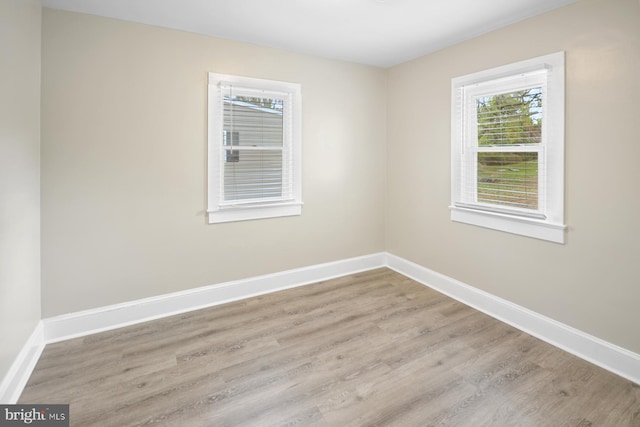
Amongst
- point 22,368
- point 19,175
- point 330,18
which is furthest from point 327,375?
point 330,18

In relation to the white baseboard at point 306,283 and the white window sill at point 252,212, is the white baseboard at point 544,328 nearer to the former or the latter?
the white baseboard at point 306,283

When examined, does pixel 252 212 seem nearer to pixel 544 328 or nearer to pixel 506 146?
pixel 506 146

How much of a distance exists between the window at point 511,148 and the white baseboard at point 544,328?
0.67m

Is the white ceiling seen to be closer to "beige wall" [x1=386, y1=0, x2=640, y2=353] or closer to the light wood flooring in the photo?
"beige wall" [x1=386, y1=0, x2=640, y2=353]

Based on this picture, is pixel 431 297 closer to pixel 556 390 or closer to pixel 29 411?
pixel 556 390

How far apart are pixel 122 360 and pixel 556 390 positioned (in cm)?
293

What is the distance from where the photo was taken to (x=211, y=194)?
3.13 m

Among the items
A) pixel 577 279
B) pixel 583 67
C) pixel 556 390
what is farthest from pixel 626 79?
pixel 556 390

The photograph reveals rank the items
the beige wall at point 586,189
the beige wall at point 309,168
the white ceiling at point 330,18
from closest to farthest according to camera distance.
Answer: the beige wall at point 586,189, the beige wall at point 309,168, the white ceiling at point 330,18

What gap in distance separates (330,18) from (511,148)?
1924 mm

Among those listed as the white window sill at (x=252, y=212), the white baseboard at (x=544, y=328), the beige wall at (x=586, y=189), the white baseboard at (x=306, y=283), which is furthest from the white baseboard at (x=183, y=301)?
the beige wall at (x=586, y=189)

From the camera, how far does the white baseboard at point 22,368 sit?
6.07 ft

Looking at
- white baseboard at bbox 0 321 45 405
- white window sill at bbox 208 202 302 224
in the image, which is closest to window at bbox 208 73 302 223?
white window sill at bbox 208 202 302 224

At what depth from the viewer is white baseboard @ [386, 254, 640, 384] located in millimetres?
2180
